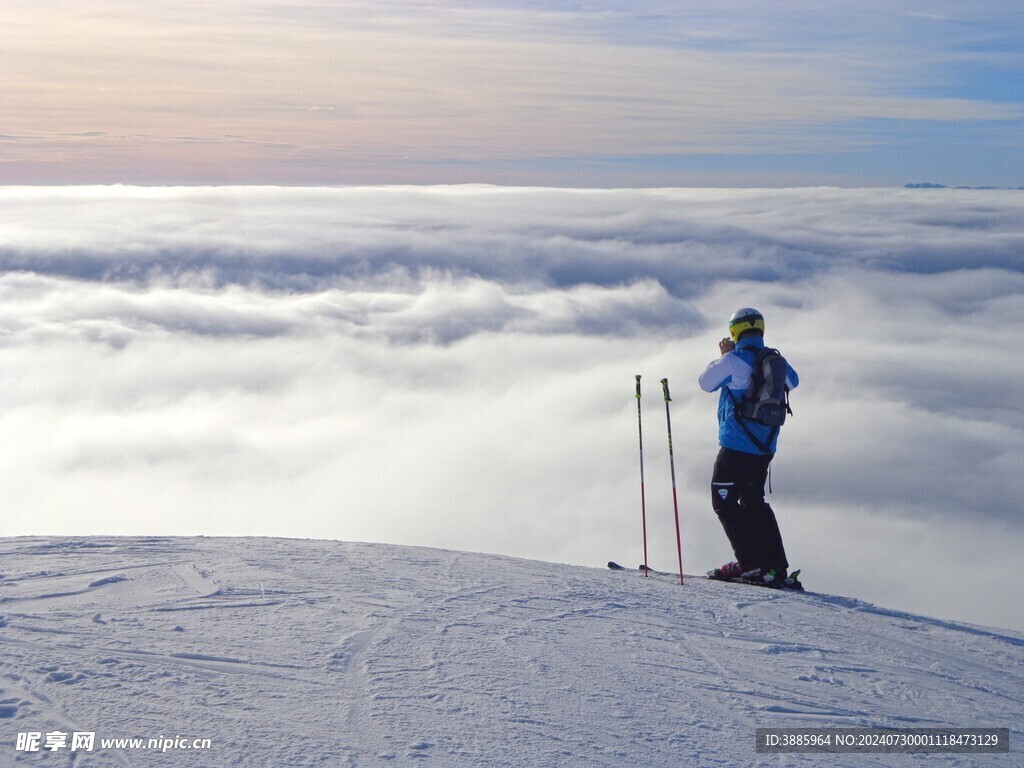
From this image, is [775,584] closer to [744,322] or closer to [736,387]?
[736,387]

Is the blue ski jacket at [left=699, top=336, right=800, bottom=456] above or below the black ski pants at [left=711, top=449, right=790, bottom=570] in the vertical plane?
above

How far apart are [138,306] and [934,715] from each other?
164999mm

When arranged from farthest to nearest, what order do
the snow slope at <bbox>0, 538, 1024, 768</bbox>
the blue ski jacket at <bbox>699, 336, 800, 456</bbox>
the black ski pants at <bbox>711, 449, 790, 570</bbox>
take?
the black ski pants at <bbox>711, 449, 790, 570</bbox> < the blue ski jacket at <bbox>699, 336, 800, 456</bbox> < the snow slope at <bbox>0, 538, 1024, 768</bbox>

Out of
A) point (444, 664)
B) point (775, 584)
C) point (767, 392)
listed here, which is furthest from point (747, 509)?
point (444, 664)

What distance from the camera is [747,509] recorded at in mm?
6410

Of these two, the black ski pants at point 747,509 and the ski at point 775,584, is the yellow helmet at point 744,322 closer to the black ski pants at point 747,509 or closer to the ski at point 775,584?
the black ski pants at point 747,509

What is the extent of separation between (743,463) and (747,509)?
35cm

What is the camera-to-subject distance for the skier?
6055mm

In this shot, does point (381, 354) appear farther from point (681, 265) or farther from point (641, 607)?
point (641, 607)

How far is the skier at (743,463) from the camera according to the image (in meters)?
6.05

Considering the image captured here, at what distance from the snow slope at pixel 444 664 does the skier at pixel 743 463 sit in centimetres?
47

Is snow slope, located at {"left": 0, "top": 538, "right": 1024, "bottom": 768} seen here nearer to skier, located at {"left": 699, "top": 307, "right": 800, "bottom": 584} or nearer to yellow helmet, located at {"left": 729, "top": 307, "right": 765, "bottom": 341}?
skier, located at {"left": 699, "top": 307, "right": 800, "bottom": 584}

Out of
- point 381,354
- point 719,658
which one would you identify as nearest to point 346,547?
point 719,658

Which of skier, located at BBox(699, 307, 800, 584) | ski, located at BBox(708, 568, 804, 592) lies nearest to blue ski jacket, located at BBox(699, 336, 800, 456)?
skier, located at BBox(699, 307, 800, 584)
